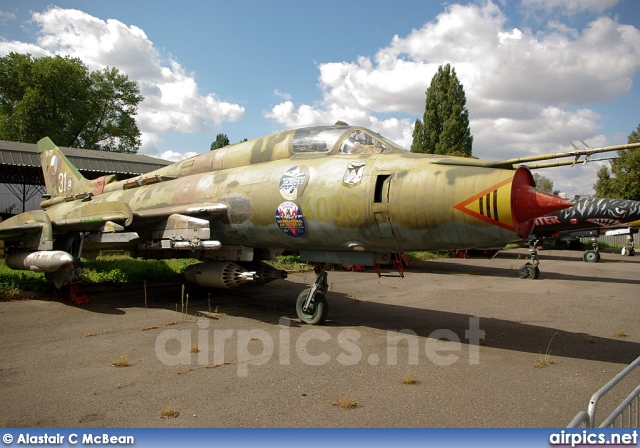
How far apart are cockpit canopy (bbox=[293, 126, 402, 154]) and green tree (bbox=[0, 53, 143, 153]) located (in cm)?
4716

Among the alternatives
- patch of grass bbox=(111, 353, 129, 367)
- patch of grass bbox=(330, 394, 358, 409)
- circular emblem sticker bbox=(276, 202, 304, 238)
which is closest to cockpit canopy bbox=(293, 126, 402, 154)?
circular emblem sticker bbox=(276, 202, 304, 238)

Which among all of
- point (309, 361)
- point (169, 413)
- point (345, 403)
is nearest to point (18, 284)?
point (309, 361)

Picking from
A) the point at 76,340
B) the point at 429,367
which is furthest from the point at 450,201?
the point at 76,340

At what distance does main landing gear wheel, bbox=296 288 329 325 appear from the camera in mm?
8180

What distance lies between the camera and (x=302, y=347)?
21.9ft

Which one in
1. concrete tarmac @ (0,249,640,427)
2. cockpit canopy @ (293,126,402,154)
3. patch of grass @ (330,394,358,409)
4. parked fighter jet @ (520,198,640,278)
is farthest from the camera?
parked fighter jet @ (520,198,640,278)

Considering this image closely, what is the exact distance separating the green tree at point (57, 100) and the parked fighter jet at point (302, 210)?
41.8 meters

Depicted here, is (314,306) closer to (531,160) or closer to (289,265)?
(531,160)

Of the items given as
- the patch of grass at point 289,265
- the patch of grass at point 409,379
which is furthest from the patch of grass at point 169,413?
the patch of grass at point 289,265

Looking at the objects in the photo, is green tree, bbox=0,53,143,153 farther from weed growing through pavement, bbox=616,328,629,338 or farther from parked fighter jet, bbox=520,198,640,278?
weed growing through pavement, bbox=616,328,629,338

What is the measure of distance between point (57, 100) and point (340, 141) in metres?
49.7

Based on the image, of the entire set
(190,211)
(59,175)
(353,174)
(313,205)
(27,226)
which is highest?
(59,175)

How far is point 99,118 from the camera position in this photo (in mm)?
52969

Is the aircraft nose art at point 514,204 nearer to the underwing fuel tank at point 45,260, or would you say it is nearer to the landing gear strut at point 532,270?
the underwing fuel tank at point 45,260
